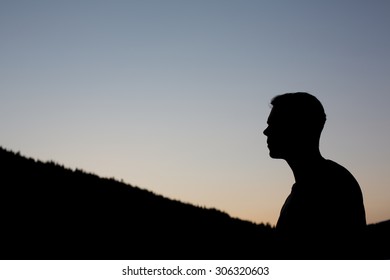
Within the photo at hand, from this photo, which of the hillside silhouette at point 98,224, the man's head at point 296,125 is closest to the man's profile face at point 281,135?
the man's head at point 296,125

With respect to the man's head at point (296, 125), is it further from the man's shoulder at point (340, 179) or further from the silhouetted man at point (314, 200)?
the man's shoulder at point (340, 179)

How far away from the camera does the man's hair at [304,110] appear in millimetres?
3271

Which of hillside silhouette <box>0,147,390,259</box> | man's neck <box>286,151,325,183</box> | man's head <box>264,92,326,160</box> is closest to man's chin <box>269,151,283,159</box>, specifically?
man's head <box>264,92,326,160</box>

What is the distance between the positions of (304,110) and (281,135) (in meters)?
0.31

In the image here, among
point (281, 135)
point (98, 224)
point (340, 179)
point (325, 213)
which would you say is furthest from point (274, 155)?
point (98, 224)

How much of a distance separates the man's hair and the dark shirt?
20.0 inches

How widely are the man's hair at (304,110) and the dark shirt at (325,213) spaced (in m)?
0.51

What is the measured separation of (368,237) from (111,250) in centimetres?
405

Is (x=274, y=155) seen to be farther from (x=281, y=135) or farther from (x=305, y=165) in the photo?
(x=305, y=165)

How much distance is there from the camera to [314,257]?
263cm

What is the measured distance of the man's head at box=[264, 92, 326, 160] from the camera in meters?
3.26

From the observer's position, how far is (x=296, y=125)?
3.29 metres
